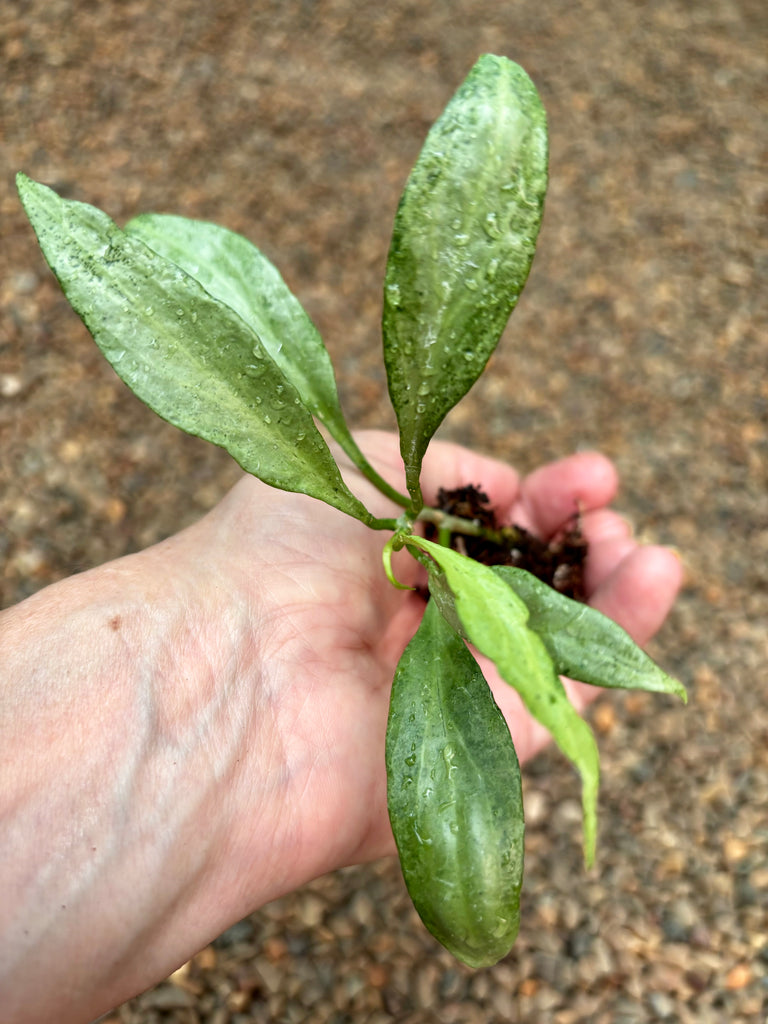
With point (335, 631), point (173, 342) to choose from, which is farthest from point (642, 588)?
point (173, 342)

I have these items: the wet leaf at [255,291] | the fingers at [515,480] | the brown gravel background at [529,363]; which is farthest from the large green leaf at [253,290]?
the brown gravel background at [529,363]

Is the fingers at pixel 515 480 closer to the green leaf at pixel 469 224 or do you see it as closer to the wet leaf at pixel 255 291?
the wet leaf at pixel 255 291

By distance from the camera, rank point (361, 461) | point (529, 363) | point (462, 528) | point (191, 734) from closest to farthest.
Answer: point (191, 734) → point (361, 461) → point (462, 528) → point (529, 363)

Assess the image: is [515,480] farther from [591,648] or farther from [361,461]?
[591,648]

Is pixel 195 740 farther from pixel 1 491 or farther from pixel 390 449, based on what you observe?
pixel 1 491

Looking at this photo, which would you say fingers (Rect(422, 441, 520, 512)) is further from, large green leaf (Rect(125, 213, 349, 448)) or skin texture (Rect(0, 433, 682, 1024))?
large green leaf (Rect(125, 213, 349, 448))

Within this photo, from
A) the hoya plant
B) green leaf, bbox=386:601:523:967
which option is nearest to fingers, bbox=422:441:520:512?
the hoya plant
